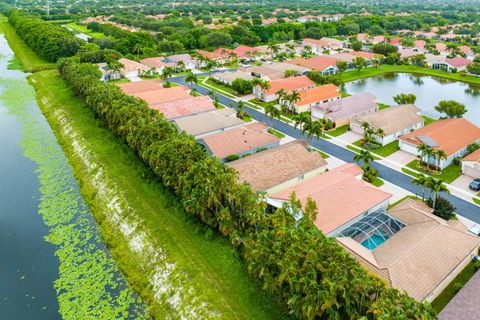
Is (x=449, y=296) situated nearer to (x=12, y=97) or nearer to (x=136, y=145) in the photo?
(x=136, y=145)

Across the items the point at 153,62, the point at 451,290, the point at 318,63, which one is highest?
the point at 318,63

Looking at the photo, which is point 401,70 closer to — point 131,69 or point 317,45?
point 317,45

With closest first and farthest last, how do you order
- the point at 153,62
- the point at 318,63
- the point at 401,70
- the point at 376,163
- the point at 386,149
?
1. the point at 376,163
2. the point at 386,149
3. the point at 318,63
4. the point at 153,62
5. the point at 401,70

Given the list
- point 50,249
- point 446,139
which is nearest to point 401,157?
point 446,139

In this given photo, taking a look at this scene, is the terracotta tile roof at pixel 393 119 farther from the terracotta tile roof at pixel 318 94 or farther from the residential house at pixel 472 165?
the terracotta tile roof at pixel 318 94

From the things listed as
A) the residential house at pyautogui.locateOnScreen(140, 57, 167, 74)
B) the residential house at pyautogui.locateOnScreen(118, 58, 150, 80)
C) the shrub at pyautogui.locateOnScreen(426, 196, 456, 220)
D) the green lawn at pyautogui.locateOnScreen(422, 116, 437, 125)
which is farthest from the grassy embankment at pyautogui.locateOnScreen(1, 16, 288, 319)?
the green lawn at pyautogui.locateOnScreen(422, 116, 437, 125)

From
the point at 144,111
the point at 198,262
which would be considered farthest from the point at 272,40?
the point at 198,262

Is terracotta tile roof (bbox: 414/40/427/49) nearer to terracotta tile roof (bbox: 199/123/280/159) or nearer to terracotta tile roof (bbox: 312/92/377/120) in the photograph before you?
terracotta tile roof (bbox: 312/92/377/120)
